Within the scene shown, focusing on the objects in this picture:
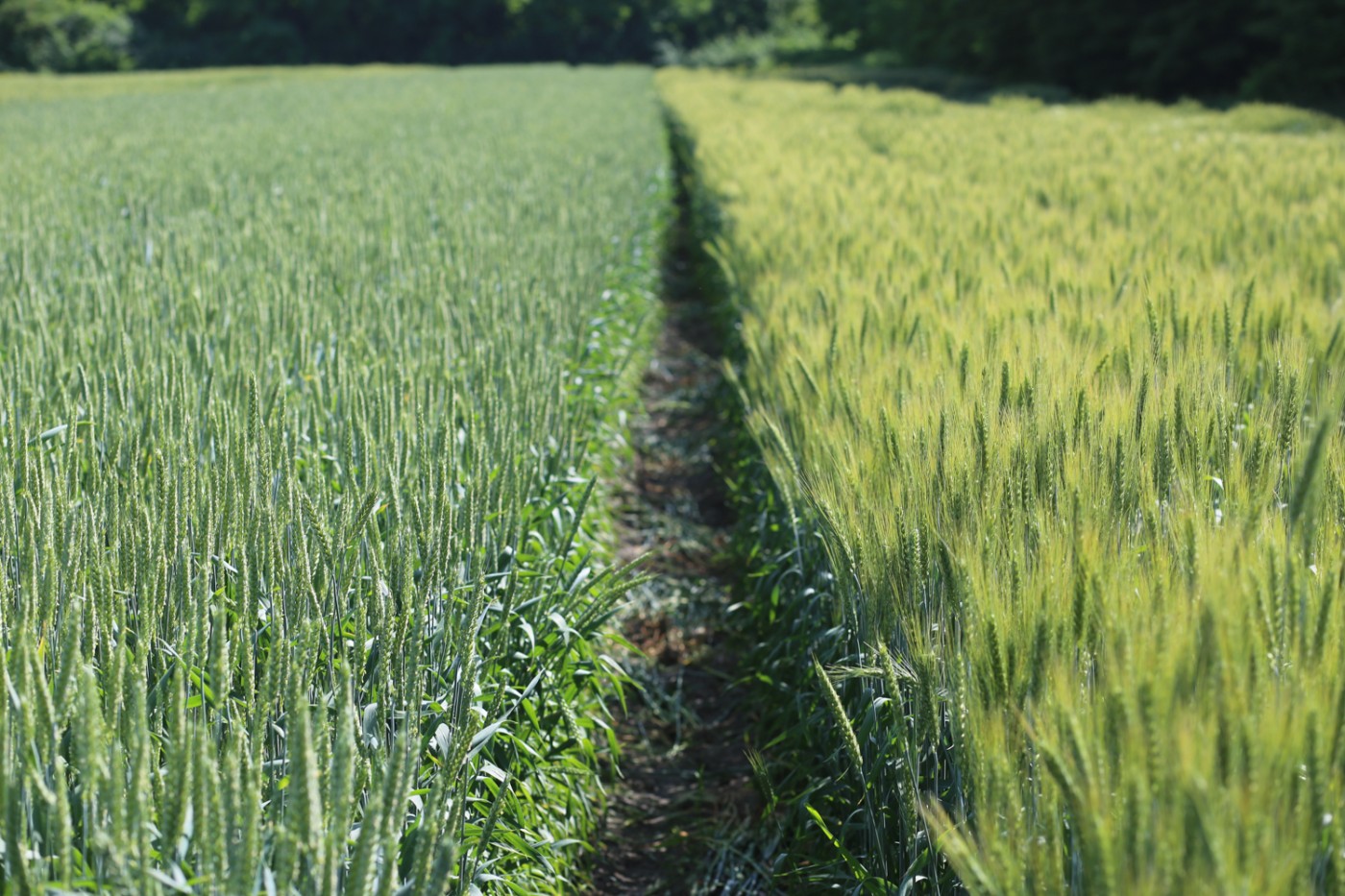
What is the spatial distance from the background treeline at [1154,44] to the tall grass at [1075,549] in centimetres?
1708

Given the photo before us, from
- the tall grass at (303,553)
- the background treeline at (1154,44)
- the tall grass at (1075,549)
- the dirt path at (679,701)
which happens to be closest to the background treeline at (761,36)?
the background treeline at (1154,44)

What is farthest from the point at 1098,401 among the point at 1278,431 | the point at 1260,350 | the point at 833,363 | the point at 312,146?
the point at 312,146

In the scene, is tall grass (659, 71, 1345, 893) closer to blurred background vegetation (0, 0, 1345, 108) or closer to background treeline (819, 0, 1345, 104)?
background treeline (819, 0, 1345, 104)

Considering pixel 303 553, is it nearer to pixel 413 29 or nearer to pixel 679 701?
pixel 679 701

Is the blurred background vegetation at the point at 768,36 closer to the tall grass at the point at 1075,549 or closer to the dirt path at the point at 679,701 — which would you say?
the dirt path at the point at 679,701

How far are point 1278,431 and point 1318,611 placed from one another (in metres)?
0.89

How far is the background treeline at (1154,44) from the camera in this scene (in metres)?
18.2

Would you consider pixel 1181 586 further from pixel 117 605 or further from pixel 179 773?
pixel 117 605

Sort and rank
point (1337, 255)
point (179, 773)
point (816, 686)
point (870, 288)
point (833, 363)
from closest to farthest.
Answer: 1. point (179, 773)
2. point (816, 686)
3. point (833, 363)
4. point (870, 288)
5. point (1337, 255)

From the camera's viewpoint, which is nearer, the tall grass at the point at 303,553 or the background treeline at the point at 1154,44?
the tall grass at the point at 303,553

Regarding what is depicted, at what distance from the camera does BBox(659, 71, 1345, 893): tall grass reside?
102 centimetres

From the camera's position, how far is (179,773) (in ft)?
3.38

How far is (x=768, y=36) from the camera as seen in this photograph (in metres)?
58.1

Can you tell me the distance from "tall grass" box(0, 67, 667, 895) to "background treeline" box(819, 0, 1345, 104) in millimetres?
17816
